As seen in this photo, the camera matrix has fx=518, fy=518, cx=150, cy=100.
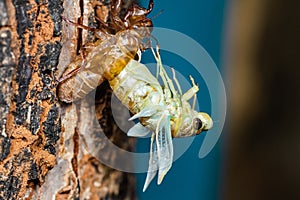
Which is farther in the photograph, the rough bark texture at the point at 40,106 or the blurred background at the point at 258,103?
the blurred background at the point at 258,103

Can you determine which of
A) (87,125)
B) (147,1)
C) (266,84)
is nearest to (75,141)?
(87,125)

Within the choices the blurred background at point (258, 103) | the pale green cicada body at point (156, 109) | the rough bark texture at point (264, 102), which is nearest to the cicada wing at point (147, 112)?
the pale green cicada body at point (156, 109)

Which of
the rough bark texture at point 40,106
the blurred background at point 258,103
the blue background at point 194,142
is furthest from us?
the blurred background at point 258,103

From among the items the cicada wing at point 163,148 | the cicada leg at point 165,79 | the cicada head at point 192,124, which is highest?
the cicada leg at point 165,79

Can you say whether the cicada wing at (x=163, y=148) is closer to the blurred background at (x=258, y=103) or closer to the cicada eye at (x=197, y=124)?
the cicada eye at (x=197, y=124)

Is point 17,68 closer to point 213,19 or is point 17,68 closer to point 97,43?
point 97,43

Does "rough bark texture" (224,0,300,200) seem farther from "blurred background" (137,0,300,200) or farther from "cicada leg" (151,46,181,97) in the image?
"cicada leg" (151,46,181,97)
